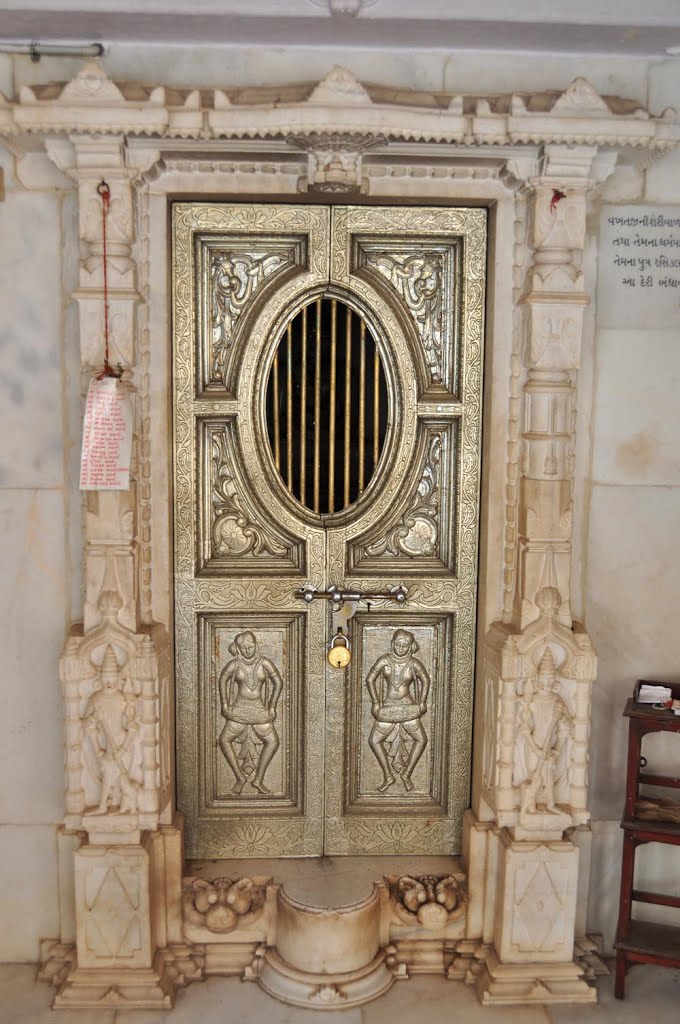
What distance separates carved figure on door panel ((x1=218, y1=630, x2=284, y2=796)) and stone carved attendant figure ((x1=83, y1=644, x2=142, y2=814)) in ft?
1.29

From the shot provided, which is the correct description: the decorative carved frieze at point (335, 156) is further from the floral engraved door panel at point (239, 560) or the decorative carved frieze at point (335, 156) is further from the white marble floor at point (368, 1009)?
the white marble floor at point (368, 1009)

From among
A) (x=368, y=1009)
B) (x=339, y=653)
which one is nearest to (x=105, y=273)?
(x=339, y=653)

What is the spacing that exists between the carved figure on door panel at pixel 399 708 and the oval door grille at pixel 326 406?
1.88 ft

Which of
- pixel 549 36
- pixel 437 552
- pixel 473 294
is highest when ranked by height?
pixel 549 36

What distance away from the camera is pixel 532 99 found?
2.72 meters

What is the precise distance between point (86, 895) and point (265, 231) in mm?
2237

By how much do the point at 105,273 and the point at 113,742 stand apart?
1456 mm

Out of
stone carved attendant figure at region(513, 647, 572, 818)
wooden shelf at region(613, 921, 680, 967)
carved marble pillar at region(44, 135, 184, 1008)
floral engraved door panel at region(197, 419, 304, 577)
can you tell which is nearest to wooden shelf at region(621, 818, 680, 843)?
stone carved attendant figure at region(513, 647, 572, 818)

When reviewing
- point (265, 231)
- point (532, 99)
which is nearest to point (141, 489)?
point (265, 231)

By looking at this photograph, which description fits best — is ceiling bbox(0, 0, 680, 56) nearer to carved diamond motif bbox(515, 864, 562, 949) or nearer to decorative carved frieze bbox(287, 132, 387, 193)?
decorative carved frieze bbox(287, 132, 387, 193)

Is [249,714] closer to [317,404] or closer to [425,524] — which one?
[425,524]

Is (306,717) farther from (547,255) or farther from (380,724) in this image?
(547,255)

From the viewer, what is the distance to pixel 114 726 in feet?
9.34

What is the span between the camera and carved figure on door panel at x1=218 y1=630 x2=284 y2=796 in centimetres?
315
